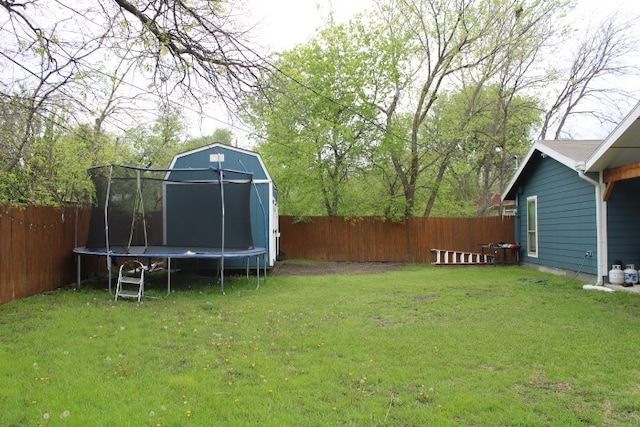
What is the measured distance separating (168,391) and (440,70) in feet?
49.7

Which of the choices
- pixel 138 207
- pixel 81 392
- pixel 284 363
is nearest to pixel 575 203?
pixel 284 363

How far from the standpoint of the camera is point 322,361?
4281 millimetres

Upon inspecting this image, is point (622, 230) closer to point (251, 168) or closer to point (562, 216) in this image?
point (562, 216)

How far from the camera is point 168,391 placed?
3504 millimetres

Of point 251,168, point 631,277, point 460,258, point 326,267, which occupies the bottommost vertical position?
point 326,267

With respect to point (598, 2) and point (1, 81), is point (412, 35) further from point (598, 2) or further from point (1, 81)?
point (1, 81)

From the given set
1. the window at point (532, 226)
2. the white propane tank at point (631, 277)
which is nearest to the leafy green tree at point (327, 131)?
the window at point (532, 226)

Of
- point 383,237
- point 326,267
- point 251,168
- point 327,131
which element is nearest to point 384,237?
point 383,237

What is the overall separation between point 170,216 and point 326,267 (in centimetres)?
513

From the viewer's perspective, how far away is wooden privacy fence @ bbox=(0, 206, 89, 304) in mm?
7191

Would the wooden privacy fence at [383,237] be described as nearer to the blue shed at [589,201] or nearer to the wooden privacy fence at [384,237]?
the wooden privacy fence at [384,237]

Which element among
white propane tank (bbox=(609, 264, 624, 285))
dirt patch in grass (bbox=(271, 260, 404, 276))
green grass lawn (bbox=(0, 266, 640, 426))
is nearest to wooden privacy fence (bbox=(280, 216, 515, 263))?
dirt patch in grass (bbox=(271, 260, 404, 276))

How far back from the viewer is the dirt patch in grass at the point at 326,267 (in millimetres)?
12294

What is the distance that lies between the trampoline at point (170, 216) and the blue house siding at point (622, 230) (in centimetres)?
689
